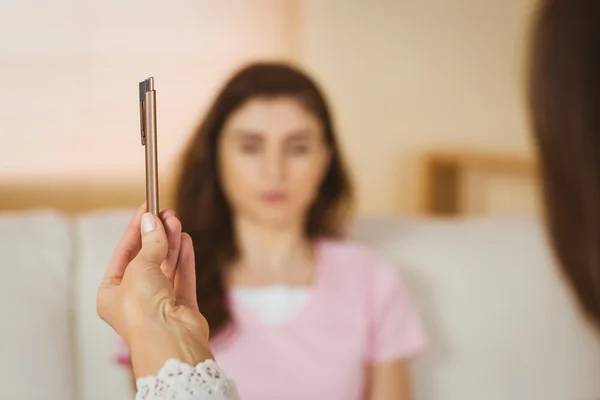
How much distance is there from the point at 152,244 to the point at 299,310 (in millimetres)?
485

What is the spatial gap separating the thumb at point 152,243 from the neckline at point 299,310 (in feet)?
1.42

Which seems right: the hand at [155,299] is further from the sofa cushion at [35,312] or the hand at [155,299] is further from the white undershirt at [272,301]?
the white undershirt at [272,301]

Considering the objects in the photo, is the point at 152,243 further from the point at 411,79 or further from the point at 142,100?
the point at 411,79

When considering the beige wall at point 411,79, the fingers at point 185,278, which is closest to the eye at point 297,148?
the fingers at point 185,278

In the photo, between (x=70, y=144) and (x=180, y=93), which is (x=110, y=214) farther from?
(x=180, y=93)

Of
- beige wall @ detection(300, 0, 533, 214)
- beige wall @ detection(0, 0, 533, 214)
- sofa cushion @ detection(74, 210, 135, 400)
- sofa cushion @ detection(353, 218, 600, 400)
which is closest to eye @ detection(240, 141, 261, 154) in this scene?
sofa cushion @ detection(74, 210, 135, 400)

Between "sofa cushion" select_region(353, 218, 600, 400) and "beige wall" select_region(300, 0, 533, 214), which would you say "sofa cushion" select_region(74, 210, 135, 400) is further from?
"beige wall" select_region(300, 0, 533, 214)

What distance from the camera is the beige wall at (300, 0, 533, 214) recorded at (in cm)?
158

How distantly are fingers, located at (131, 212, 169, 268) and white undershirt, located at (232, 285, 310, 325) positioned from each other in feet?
1.49

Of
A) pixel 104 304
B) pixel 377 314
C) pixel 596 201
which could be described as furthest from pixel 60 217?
pixel 596 201

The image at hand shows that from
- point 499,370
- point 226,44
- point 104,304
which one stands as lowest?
point 499,370

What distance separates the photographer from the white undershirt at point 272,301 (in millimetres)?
826

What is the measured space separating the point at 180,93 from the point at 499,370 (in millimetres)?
618

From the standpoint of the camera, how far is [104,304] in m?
0.41
